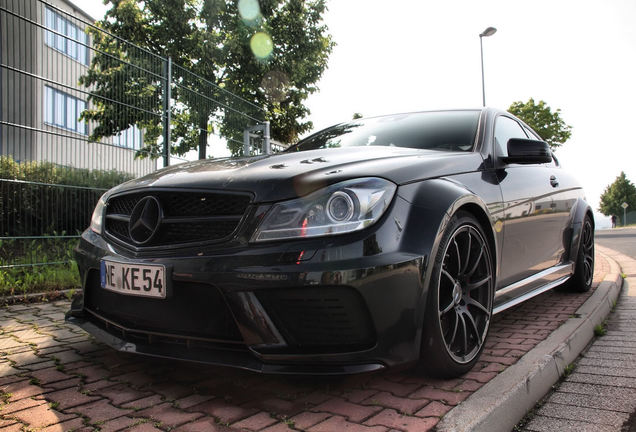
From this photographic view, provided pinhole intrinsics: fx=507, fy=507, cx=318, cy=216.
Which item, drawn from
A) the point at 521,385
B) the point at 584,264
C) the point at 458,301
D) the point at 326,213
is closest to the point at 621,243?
the point at 584,264

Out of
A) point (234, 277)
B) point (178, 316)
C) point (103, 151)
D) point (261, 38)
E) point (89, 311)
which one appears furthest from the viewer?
point (261, 38)

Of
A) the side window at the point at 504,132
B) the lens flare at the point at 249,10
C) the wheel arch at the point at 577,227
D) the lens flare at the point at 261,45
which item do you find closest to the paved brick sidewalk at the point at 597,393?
the wheel arch at the point at 577,227

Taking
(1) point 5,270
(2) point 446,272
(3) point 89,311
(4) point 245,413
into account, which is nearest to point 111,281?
(3) point 89,311

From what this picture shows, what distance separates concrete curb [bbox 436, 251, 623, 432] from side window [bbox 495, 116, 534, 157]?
122 cm

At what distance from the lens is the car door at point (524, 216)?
3.04 m

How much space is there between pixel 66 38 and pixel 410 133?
12.0 ft

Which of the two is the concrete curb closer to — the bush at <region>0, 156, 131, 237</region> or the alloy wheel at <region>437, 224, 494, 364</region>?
the alloy wheel at <region>437, 224, 494, 364</region>

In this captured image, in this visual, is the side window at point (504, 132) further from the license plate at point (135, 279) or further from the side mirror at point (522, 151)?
the license plate at point (135, 279)

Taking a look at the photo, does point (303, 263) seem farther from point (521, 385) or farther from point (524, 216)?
point (524, 216)

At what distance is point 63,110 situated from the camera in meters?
4.83

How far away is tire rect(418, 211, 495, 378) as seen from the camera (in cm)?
220

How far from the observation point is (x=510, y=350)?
2.88 metres

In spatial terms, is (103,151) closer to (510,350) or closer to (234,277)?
(234,277)

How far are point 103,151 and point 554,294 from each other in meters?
4.80
